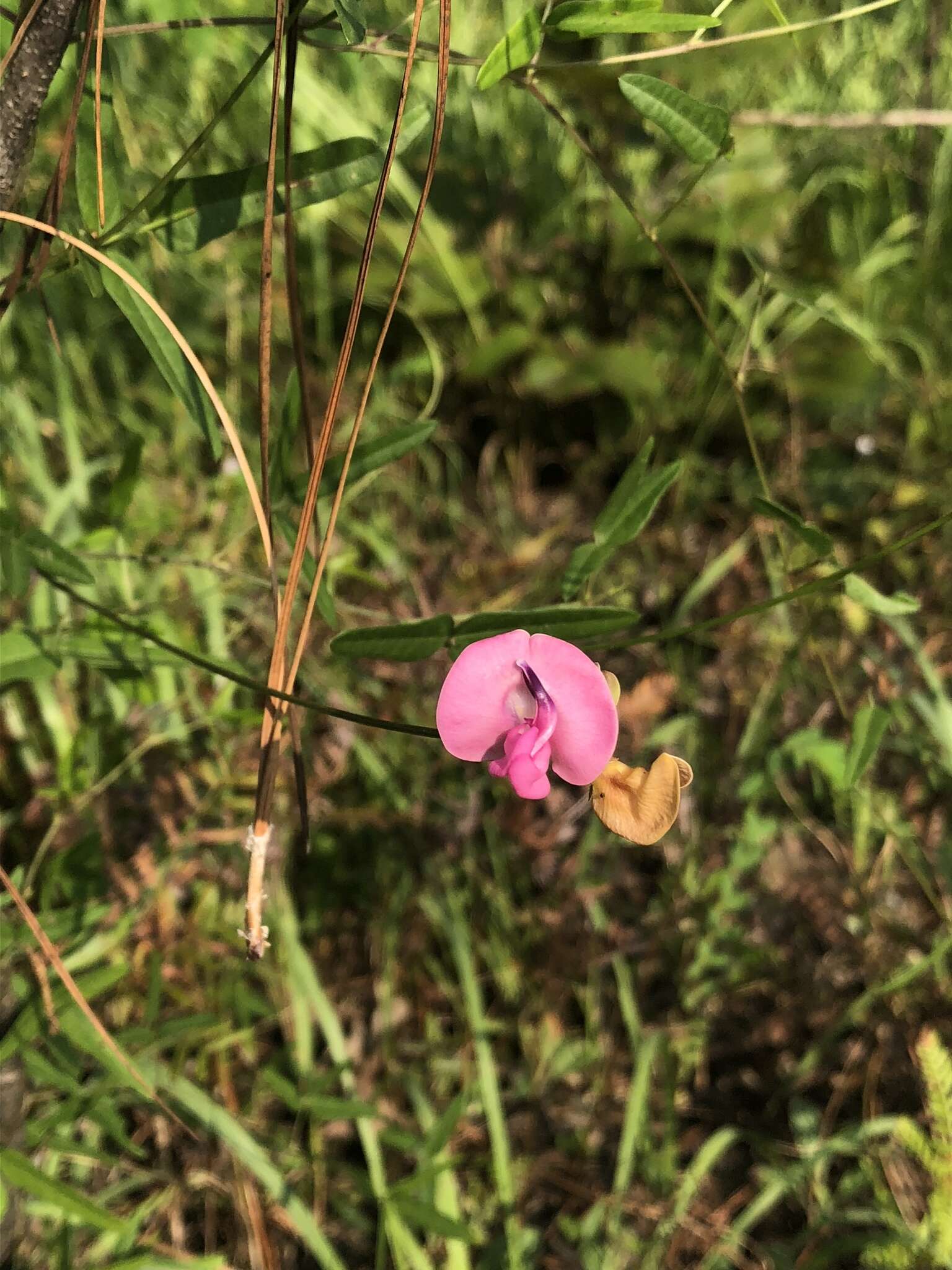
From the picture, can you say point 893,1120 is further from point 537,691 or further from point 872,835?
point 537,691

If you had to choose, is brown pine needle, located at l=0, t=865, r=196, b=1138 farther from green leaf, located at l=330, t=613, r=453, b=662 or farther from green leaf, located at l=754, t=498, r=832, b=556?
green leaf, located at l=754, t=498, r=832, b=556

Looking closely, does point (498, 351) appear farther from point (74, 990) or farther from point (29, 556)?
point (74, 990)

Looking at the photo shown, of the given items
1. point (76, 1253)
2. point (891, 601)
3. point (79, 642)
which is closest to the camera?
point (891, 601)

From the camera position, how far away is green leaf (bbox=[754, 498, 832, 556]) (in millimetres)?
670

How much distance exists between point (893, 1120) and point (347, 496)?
99 cm

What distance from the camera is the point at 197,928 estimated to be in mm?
1136

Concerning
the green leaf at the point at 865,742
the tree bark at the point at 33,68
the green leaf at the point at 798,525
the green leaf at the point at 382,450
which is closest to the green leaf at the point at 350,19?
the tree bark at the point at 33,68

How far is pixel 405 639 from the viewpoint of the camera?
0.67m

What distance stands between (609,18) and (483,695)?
0.44 metres

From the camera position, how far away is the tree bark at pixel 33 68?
0.52 meters

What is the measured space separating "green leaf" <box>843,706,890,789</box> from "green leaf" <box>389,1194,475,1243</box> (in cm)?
58

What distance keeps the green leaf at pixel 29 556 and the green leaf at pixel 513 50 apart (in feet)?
1.53

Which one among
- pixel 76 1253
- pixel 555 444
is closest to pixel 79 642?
pixel 76 1253

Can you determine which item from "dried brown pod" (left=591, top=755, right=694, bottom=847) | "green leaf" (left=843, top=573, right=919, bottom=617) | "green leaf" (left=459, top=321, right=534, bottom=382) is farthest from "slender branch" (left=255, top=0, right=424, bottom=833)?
"green leaf" (left=459, top=321, right=534, bottom=382)
